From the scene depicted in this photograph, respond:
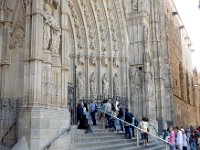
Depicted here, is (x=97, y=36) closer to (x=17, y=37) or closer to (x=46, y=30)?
(x=46, y=30)

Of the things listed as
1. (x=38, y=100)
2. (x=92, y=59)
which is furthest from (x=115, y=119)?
(x=38, y=100)

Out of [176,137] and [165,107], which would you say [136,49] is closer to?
[165,107]

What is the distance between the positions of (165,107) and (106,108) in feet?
26.0

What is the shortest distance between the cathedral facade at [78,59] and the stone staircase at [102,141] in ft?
3.21

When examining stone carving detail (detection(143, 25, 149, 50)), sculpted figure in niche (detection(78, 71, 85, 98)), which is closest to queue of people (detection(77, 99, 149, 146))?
sculpted figure in niche (detection(78, 71, 85, 98))

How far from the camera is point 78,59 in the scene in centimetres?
1566

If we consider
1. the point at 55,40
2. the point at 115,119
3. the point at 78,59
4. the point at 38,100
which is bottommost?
the point at 115,119

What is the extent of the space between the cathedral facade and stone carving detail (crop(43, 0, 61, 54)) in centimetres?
2

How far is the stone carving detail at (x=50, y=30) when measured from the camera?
877 cm

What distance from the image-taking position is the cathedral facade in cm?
827

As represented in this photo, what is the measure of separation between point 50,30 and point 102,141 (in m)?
4.22

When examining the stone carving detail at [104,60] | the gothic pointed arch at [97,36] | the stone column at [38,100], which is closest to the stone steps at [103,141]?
the stone column at [38,100]

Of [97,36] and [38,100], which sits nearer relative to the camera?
[38,100]

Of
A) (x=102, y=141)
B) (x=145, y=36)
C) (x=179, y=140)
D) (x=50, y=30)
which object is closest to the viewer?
(x=50, y=30)
